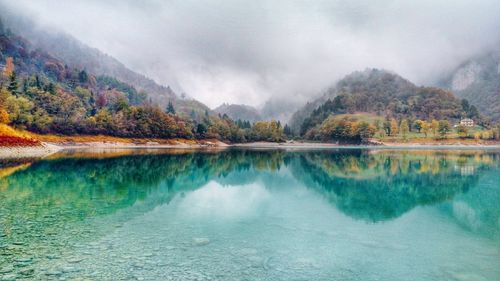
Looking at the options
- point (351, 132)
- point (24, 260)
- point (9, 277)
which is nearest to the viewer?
point (9, 277)

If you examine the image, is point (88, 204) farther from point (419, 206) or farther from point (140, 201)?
point (419, 206)

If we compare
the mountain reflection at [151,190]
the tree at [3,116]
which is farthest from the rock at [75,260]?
the tree at [3,116]

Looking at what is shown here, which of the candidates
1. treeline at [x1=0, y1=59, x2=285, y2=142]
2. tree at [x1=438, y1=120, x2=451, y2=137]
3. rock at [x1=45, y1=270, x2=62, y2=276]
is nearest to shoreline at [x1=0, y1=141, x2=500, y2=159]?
treeline at [x1=0, y1=59, x2=285, y2=142]

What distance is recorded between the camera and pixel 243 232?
60.0 ft

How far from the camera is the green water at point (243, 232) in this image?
1297cm

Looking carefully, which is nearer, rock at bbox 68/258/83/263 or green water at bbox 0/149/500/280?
green water at bbox 0/149/500/280

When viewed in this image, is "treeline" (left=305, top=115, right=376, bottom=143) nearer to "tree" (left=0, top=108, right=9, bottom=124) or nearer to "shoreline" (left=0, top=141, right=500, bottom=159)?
"shoreline" (left=0, top=141, right=500, bottom=159)

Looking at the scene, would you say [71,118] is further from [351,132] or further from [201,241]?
Result: [351,132]

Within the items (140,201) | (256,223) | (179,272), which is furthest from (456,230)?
(140,201)

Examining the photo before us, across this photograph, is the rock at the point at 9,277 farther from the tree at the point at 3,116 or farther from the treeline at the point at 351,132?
the treeline at the point at 351,132

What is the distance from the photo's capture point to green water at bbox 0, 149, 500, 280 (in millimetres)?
12969

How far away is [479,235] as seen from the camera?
60.5ft

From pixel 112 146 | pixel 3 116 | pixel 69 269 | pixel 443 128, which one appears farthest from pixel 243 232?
pixel 443 128

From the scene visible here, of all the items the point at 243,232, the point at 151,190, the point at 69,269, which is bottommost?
the point at 243,232
